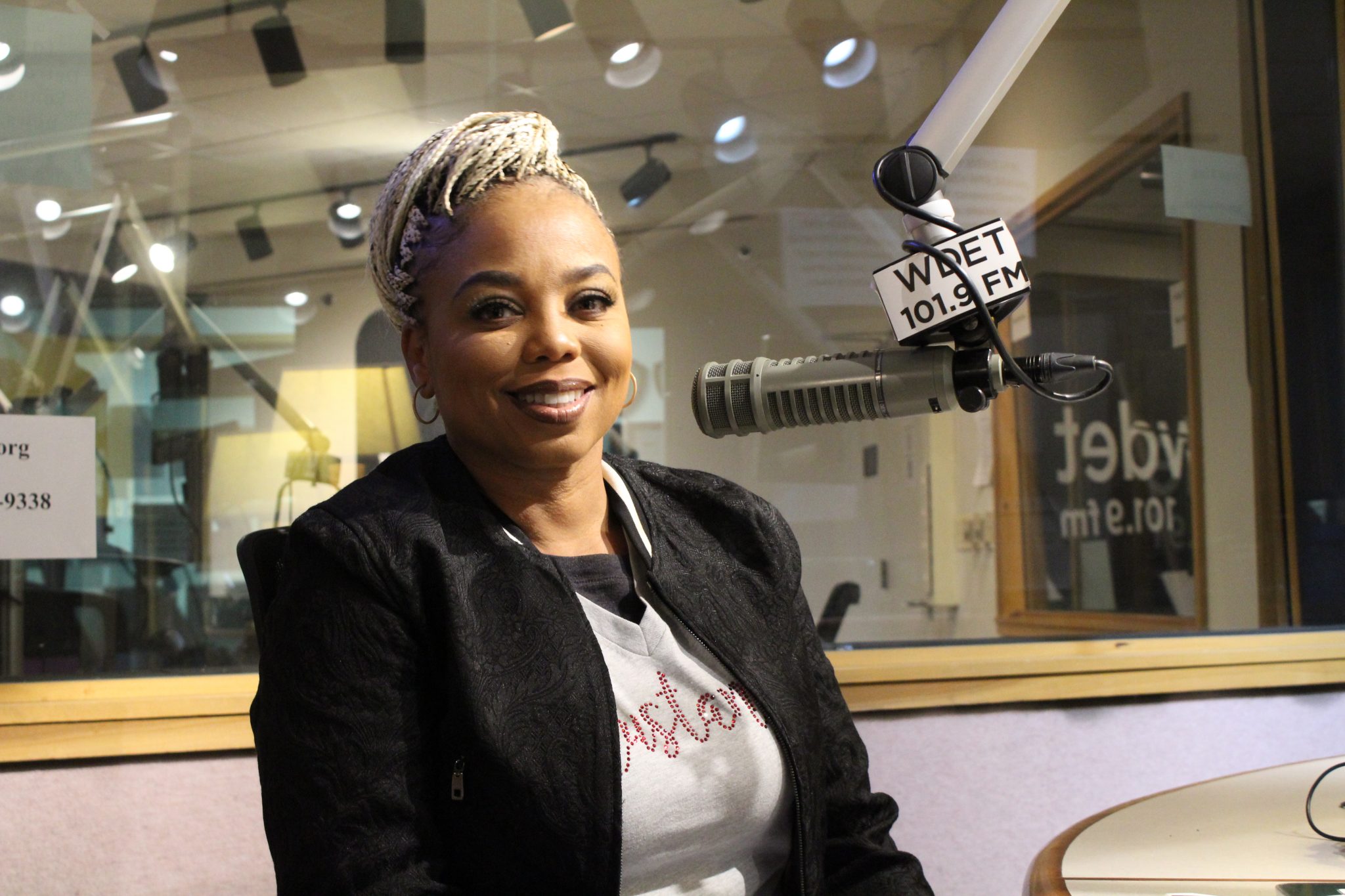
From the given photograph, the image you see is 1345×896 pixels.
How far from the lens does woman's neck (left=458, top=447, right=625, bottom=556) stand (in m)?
1.00

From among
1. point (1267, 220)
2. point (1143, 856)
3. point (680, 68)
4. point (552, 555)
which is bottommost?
point (1143, 856)

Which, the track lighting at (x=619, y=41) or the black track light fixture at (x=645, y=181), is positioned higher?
the track lighting at (x=619, y=41)

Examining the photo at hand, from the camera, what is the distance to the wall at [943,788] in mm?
1430

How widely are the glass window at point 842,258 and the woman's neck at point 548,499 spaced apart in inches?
40.9

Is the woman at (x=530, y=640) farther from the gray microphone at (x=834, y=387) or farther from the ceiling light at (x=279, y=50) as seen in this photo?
the ceiling light at (x=279, y=50)

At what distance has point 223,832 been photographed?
1481 millimetres

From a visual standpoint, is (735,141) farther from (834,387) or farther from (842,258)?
(834,387)

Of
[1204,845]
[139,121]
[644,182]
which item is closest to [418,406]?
[1204,845]

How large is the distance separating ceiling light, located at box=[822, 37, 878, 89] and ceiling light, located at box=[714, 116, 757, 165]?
0.70 ft

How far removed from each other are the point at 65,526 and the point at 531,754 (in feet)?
3.65

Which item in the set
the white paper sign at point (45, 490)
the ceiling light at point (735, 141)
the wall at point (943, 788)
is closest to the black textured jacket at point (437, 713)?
the wall at point (943, 788)

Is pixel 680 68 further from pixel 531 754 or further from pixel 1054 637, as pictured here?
pixel 531 754

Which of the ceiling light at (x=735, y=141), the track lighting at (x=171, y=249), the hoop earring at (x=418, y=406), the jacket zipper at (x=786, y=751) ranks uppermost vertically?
the ceiling light at (x=735, y=141)

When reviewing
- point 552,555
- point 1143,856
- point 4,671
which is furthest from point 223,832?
point 1143,856
